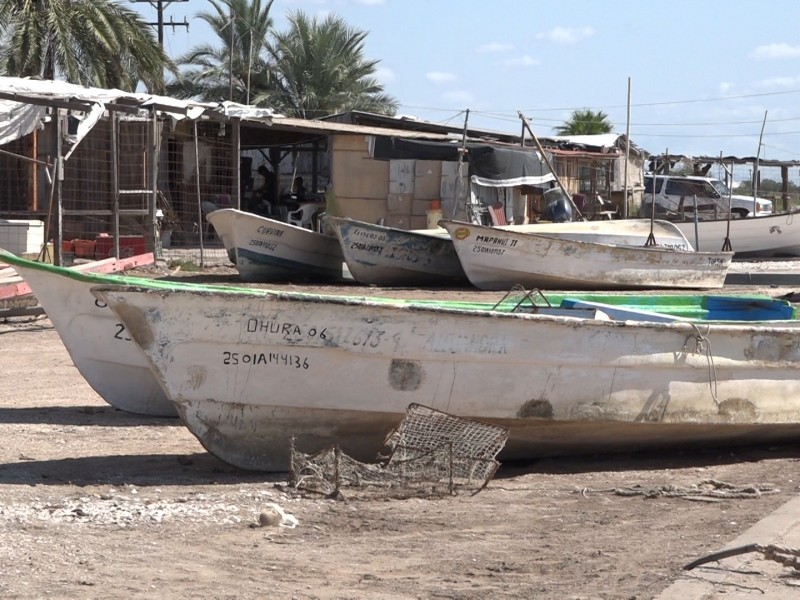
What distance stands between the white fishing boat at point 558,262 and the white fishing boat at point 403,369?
32.0 ft

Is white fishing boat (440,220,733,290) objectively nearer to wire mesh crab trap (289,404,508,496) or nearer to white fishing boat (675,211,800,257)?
white fishing boat (675,211,800,257)

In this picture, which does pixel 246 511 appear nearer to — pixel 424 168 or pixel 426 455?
pixel 426 455

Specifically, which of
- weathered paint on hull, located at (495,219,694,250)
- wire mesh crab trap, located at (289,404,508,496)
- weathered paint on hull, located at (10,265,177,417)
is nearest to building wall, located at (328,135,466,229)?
weathered paint on hull, located at (495,219,694,250)

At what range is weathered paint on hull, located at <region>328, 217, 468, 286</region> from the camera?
17078mm

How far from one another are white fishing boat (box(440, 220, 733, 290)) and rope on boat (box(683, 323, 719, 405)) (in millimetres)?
9695

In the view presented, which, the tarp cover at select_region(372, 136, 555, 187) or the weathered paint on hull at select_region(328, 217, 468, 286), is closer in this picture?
the weathered paint on hull at select_region(328, 217, 468, 286)

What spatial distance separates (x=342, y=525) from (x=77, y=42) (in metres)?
19.3

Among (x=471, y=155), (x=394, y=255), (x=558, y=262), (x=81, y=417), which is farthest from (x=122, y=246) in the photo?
(x=81, y=417)

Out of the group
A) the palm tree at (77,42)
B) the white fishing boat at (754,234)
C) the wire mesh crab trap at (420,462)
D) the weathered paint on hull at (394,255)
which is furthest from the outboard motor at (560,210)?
the wire mesh crab trap at (420,462)

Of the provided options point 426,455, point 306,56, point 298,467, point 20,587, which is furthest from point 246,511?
point 306,56

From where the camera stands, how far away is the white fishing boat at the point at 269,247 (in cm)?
1692

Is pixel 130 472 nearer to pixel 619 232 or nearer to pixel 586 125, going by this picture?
pixel 619 232

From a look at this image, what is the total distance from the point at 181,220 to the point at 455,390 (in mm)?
15747

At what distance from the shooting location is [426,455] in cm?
644
